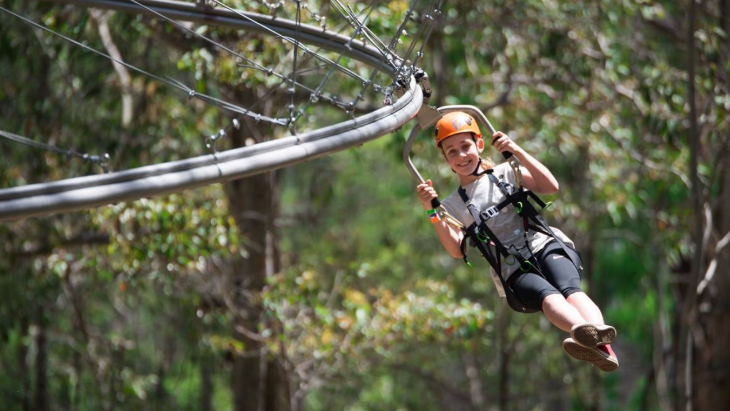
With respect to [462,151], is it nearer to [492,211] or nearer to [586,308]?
[492,211]

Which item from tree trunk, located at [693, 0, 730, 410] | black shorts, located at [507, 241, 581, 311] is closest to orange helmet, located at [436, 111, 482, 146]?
black shorts, located at [507, 241, 581, 311]

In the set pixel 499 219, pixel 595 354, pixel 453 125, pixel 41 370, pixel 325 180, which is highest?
pixel 325 180

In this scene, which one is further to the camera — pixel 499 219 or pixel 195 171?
pixel 499 219

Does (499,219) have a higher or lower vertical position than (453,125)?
lower

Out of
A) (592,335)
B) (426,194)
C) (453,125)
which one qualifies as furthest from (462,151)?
(592,335)

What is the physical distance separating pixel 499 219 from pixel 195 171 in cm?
173

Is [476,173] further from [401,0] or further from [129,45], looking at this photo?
[129,45]

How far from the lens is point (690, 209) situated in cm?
953

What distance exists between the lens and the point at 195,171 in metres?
2.85

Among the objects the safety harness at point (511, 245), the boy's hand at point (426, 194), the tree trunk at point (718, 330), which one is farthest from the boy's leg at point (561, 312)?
the tree trunk at point (718, 330)

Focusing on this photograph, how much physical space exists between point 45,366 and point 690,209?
8.16 metres

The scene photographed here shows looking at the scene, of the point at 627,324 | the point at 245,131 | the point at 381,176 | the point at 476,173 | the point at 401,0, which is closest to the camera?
the point at 476,173

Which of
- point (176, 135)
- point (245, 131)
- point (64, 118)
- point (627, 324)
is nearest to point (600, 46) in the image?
point (245, 131)

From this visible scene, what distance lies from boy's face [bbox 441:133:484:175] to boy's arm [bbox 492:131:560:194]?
5.6 inches
